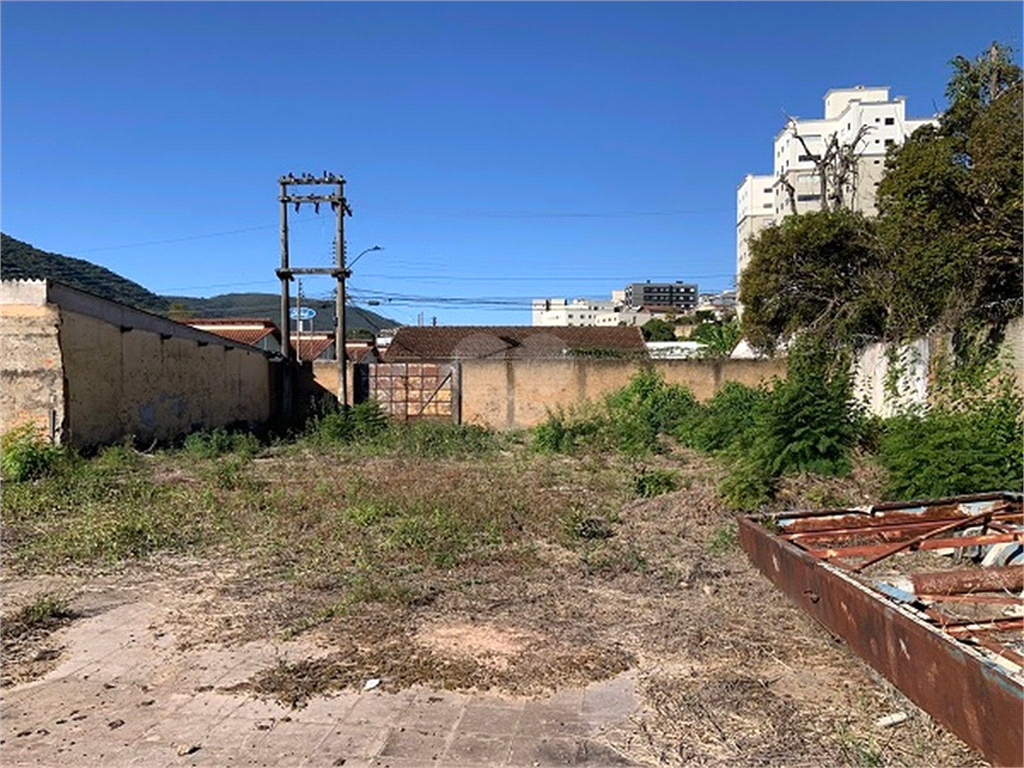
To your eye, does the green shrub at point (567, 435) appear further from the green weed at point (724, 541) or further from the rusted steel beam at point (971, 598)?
the rusted steel beam at point (971, 598)

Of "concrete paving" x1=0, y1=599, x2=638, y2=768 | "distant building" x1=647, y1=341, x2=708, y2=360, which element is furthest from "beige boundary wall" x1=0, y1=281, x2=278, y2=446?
"distant building" x1=647, y1=341, x2=708, y2=360

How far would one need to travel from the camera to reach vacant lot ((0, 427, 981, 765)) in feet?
11.0

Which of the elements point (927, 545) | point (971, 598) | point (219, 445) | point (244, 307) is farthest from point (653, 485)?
point (244, 307)

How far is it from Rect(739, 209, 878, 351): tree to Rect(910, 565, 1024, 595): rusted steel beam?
11.1 m

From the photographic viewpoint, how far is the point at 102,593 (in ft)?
18.3

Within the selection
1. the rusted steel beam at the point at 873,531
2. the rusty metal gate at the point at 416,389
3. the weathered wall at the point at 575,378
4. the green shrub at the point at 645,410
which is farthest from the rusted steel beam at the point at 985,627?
the rusty metal gate at the point at 416,389

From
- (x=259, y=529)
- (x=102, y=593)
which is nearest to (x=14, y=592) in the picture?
(x=102, y=593)

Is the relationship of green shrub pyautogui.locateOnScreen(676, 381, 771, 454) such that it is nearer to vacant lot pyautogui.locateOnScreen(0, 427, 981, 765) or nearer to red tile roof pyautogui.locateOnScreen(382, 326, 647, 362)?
vacant lot pyautogui.locateOnScreen(0, 427, 981, 765)

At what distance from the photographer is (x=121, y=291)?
4397cm

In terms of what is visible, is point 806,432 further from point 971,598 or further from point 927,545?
point 971,598

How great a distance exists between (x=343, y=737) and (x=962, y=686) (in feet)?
7.95

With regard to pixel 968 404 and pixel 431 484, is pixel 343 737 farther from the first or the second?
pixel 968 404

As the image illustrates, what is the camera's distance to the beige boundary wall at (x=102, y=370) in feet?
40.2

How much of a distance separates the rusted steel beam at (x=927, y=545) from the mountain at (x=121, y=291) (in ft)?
40.8
